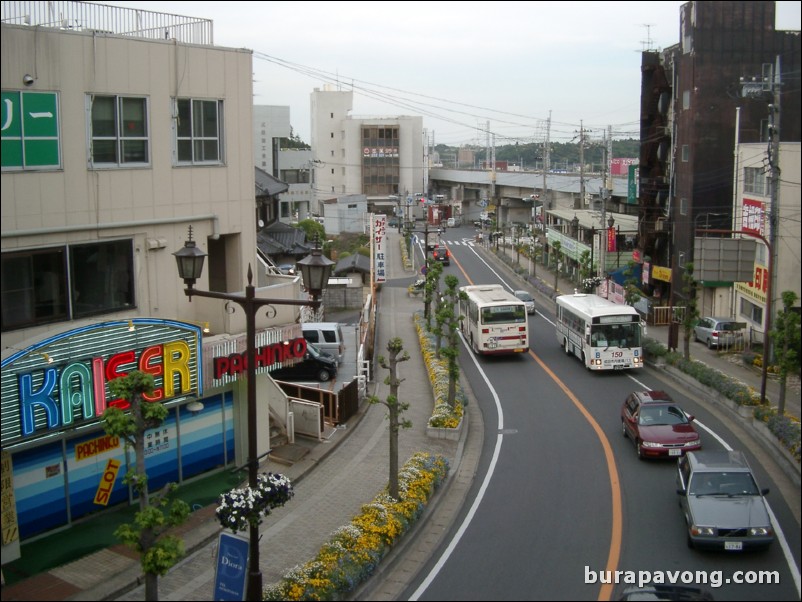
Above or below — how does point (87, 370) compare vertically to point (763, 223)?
below

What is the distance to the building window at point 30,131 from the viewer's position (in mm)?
13305

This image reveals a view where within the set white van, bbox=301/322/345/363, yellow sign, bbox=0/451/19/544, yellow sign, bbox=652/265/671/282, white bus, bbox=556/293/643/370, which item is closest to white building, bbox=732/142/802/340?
white bus, bbox=556/293/643/370

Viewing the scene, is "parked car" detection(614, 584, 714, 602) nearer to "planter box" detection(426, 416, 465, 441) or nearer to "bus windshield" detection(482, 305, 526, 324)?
"planter box" detection(426, 416, 465, 441)

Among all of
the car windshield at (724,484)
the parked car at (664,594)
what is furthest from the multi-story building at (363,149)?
the parked car at (664,594)

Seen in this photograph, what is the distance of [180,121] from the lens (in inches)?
659

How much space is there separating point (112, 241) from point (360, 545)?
7.20m

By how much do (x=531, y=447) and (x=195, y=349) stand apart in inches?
381

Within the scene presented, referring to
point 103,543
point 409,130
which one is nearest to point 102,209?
point 103,543

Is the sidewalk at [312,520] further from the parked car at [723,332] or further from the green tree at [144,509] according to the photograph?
the parked car at [723,332]

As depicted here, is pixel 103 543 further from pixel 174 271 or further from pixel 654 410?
pixel 654 410

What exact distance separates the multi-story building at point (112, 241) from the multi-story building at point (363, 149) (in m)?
97.4

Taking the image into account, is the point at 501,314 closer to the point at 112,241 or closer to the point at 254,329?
the point at 112,241

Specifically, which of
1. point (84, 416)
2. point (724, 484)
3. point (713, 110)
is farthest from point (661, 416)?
point (713, 110)

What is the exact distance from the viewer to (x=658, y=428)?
20219 millimetres
